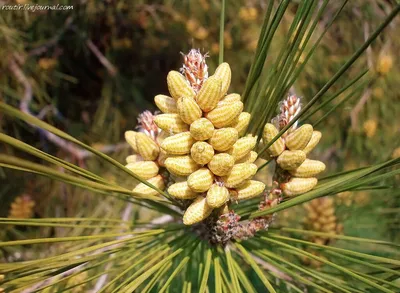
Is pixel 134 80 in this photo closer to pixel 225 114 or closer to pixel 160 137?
pixel 160 137

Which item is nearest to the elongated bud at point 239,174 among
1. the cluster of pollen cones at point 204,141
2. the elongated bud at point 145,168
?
the cluster of pollen cones at point 204,141

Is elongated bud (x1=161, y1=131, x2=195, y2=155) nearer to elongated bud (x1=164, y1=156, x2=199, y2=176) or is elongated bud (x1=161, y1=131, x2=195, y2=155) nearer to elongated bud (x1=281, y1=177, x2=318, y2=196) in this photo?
elongated bud (x1=164, y1=156, x2=199, y2=176)

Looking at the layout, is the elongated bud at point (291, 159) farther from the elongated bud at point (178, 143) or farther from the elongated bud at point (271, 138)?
the elongated bud at point (178, 143)

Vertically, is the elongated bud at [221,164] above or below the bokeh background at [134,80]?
below

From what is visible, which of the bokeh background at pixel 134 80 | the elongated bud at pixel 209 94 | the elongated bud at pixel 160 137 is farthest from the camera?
the bokeh background at pixel 134 80

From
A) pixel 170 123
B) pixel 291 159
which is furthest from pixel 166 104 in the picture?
pixel 291 159

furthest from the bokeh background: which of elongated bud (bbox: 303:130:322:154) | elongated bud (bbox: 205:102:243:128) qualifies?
elongated bud (bbox: 205:102:243:128)
